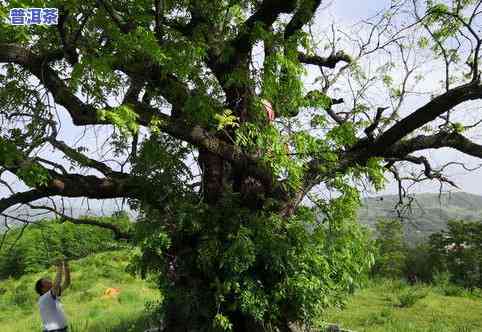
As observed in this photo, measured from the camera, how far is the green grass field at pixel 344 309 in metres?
11.5

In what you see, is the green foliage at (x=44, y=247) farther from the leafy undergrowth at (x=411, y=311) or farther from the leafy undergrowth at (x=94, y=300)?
the leafy undergrowth at (x=411, y=311)

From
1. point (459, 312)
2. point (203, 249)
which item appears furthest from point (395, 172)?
point (459, 312)

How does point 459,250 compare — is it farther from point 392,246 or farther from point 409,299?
point 409,299

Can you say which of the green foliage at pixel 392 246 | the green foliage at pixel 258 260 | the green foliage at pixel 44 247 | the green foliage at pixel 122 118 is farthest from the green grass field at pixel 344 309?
the green foliage at pixel 392 246

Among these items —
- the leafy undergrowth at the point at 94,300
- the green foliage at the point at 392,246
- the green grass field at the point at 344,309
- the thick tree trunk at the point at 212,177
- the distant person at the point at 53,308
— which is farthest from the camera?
the green foliage at the point at 392,246

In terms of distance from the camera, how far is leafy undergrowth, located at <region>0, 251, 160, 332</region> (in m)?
13.2

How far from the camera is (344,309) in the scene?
11523mm

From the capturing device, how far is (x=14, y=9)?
5875 mm

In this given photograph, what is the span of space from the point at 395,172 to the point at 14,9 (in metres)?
6.75

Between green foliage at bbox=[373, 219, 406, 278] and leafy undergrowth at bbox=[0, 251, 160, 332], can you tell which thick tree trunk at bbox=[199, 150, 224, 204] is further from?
green foliage at bbox=[373, 219, 406, 278]

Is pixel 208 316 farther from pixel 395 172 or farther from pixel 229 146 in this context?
pixel 395 172

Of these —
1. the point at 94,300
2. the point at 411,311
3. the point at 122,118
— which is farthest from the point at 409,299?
the point at 94,300

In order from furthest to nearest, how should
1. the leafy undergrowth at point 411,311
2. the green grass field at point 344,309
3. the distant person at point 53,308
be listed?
the green grass field at point 344,309 → the leafy undergrowth at point 411,311 → the distant person at point 53,308

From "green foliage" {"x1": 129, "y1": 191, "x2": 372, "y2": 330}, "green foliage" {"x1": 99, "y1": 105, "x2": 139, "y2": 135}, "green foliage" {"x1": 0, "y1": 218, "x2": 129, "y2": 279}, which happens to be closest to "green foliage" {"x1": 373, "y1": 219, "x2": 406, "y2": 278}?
"green foliage" {"x1": 0, "y1": 218, "x2": 129, "y2": 279}
